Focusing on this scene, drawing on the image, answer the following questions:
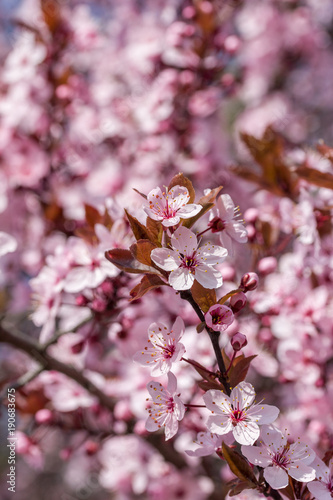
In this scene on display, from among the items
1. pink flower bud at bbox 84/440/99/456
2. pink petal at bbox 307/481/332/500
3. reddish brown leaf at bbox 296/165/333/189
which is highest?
reddish brown leaf at bbox 296/165/333/189

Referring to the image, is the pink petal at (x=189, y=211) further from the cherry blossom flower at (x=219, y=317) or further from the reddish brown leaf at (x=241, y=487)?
the reddish brown leaf at (x=241, y=487)

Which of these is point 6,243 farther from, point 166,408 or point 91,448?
point 91,448

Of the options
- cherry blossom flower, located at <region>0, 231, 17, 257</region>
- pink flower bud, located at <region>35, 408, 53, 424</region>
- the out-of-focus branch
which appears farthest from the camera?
pink flower bud, located at <region>35, 408, 53, 424</region>

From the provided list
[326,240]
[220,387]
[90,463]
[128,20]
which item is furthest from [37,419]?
[128,20]

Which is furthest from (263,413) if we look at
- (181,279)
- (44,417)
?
(44,417)

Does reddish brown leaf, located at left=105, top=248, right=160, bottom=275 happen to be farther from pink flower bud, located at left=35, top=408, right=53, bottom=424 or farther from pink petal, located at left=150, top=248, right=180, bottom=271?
pink flower bud, located at left=35, top=408, right=53, bottom=424

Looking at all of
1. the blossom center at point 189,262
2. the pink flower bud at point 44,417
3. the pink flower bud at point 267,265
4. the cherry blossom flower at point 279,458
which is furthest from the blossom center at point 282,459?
the pink flower bud at point 44,417

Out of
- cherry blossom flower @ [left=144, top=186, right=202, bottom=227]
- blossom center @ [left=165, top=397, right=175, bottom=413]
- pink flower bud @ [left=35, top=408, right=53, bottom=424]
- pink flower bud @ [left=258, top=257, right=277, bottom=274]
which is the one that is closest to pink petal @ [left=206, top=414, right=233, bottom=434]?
blossom center @ [left=165, top=397, right=175, bottom=413]
